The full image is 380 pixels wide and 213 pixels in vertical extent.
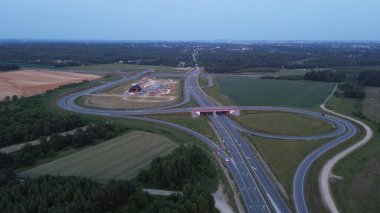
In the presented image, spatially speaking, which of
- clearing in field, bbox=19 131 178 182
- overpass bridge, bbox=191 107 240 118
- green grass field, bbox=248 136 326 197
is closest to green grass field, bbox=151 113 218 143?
overpass bridge, bbox=191 107 240 118

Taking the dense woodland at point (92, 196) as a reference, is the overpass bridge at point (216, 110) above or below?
below

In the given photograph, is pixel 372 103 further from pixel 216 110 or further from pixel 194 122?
pixel 194 122

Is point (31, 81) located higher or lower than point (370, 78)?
higher

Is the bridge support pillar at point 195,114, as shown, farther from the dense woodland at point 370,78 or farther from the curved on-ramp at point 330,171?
the dense woodland at point 370,78

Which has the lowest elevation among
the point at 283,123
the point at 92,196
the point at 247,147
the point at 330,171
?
the point at 330,171

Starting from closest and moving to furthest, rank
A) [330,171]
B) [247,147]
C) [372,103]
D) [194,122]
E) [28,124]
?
[330,171]
[247,147]
[28,124]
[194,122]
[372,103]

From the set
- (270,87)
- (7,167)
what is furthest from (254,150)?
(270,87)

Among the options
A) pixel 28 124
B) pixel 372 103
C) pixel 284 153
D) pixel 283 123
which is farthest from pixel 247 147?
pixel 372 103

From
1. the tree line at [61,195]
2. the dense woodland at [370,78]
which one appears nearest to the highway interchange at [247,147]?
the tree line at [61,195]
